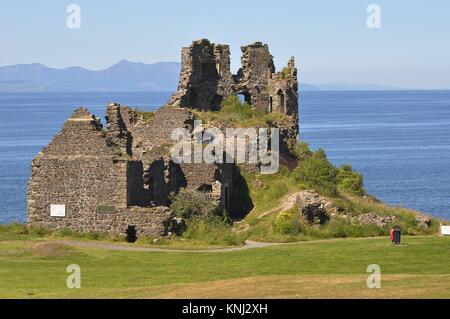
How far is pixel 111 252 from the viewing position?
4181cm

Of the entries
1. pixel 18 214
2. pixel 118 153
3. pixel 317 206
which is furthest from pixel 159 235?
pixel 18 214

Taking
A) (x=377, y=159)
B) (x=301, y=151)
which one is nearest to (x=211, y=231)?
(x=301, y=151)

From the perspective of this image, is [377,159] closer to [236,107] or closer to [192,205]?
[236,107]

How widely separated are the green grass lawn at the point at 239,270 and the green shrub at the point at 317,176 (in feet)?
28.1

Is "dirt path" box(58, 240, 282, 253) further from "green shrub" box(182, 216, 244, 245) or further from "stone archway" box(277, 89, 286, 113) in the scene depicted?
"stone archway" box(277, 89, 286, 113)

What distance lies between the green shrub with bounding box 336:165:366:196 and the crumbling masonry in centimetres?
292

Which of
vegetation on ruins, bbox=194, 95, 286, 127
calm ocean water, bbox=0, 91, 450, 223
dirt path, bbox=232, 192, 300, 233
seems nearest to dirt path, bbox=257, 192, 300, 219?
dirt path, bbox=232, 192, 300, 233

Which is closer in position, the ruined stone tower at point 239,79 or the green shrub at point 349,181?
the green shrub at point 349,181

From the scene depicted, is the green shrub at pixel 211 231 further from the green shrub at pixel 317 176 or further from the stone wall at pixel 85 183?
the green shrub at pixel 317 176

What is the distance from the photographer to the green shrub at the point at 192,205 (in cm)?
4900

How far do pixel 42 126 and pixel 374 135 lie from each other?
51.6m

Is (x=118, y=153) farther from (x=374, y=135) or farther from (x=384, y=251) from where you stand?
(x=374, y=135)

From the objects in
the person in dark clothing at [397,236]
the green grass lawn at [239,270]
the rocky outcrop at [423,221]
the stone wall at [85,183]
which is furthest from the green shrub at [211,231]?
the rocky outcrop at [423,221]

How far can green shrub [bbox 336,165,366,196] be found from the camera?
5844 centimetres
